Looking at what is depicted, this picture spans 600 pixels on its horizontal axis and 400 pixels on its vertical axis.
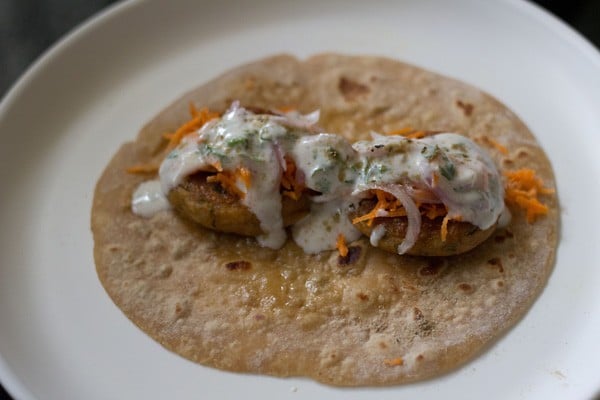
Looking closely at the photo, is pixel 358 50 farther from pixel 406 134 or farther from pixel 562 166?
pixel 562 166

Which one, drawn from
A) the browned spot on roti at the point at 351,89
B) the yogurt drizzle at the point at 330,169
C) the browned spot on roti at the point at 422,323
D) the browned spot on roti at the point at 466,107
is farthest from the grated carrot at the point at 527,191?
the browned spot on roti at the point at 351,89

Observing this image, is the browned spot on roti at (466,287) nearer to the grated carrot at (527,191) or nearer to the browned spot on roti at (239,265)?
the grated carrot at (527,191)

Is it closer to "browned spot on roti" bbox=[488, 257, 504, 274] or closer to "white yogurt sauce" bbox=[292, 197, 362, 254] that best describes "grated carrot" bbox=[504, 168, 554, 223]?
"browned spot on roti" bbox=[488, 257, 504, 274]

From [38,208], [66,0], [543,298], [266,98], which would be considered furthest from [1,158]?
[543,298]

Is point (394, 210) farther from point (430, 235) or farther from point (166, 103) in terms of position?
point (166, 103)

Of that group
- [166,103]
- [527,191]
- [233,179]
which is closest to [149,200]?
[233,179]

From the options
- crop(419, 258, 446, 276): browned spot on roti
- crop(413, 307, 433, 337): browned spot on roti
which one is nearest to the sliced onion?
crop(419, 258, 446, 276): browned spot on roti
